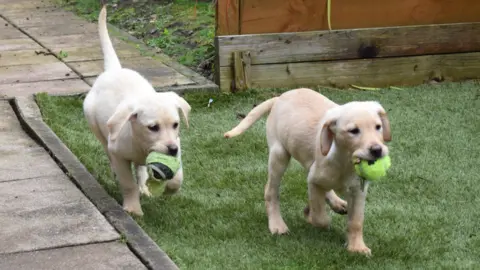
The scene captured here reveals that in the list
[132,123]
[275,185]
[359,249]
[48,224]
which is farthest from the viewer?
[275,185]

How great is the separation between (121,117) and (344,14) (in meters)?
4.36

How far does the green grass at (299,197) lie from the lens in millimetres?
4539

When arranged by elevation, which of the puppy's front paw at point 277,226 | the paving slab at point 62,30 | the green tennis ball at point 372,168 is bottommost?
the paving slab at point 62,30

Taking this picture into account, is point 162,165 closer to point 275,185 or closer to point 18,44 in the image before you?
point 275,185

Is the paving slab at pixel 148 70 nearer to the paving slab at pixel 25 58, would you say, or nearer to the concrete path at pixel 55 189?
the concrete path at pixel 55 189

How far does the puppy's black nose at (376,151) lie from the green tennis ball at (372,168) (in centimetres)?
3

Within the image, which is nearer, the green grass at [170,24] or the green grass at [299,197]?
the green grass at [299,197]

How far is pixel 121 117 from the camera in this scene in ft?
16.0

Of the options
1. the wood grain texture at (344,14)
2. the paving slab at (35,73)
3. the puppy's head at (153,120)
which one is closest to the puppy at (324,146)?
the puppy's head at (153,120)

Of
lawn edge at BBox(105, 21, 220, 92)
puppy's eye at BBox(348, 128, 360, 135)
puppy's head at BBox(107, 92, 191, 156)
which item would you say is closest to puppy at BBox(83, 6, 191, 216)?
puppy's head at BBox(107, 92, 191, 156)

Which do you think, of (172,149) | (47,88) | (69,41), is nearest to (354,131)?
(172,149)

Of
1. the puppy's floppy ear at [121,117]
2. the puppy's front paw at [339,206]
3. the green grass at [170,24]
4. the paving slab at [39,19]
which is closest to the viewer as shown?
the puppy's floppy ear at [121,117]

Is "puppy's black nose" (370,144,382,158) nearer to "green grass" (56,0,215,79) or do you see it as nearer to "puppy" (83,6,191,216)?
"puppy" (83,6,191,216)

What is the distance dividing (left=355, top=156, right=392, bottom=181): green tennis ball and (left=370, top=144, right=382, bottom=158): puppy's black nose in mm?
27
